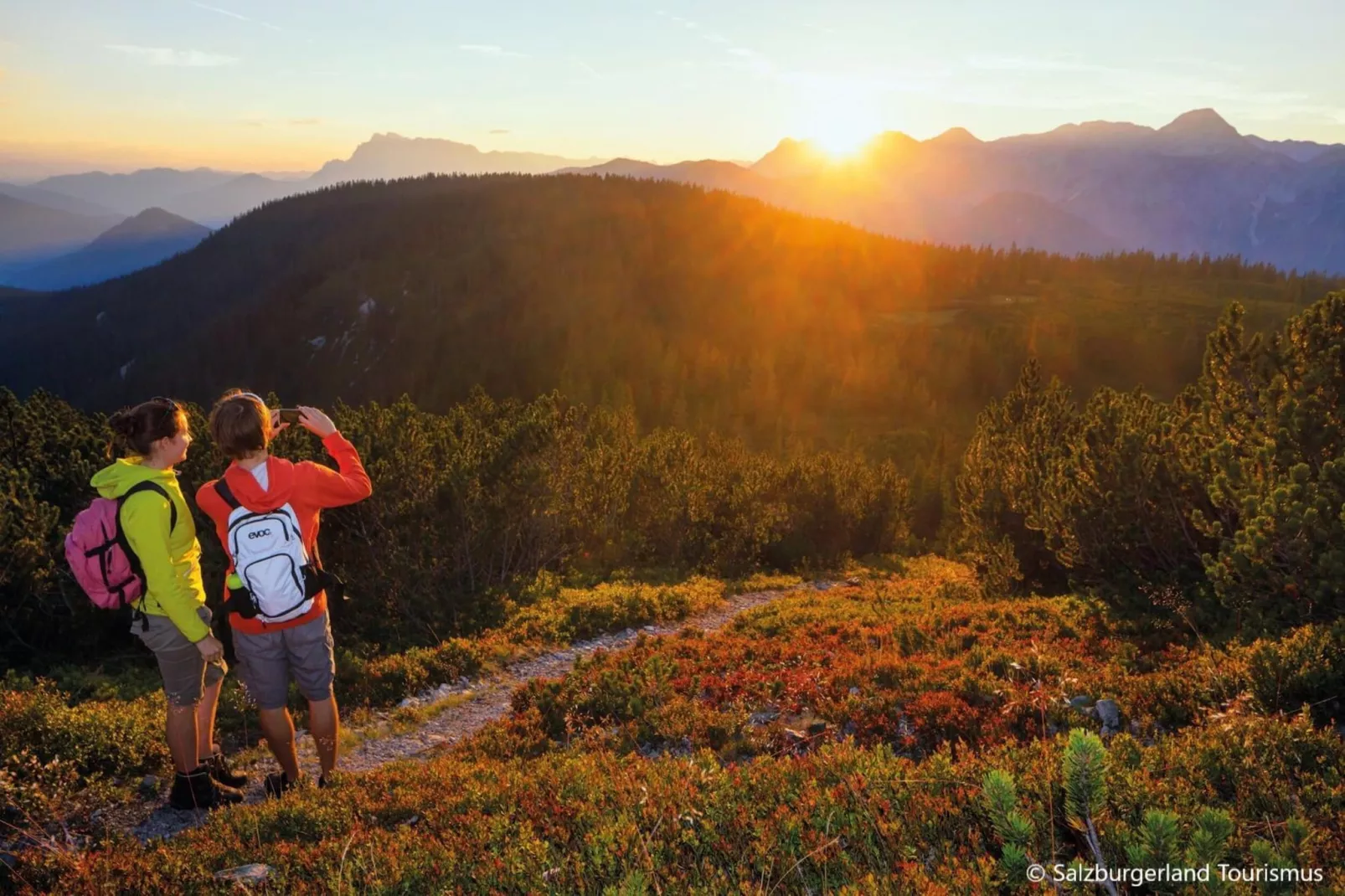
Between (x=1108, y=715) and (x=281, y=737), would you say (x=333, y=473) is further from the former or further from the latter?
(x=1108, y=715)

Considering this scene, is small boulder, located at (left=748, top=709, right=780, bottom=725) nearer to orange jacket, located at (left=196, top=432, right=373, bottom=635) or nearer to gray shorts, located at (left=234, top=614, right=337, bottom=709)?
gray shorts, located at (left=234, top=614, right=337, bottom=709)

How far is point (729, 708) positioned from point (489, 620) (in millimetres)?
8289

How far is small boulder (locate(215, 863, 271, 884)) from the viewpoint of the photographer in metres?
4.48

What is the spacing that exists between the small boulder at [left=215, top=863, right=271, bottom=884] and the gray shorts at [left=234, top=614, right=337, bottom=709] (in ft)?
4.53

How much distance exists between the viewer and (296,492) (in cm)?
565

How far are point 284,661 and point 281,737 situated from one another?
0.84 metres

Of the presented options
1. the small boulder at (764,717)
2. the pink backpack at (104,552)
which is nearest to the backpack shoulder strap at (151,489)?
the pink backpack at (104,552)

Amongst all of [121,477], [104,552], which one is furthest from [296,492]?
[104,552]

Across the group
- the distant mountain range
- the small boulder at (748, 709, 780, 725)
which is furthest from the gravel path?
the distant mountain range

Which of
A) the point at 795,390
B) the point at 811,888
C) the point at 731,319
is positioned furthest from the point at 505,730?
the point at 731,319

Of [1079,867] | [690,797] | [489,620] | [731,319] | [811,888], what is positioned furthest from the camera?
[731,319]

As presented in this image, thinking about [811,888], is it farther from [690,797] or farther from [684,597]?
[684,597]

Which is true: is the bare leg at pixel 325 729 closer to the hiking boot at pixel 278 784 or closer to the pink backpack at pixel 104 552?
the hiking boot at pixel 278 784

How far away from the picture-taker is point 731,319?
172 meters
